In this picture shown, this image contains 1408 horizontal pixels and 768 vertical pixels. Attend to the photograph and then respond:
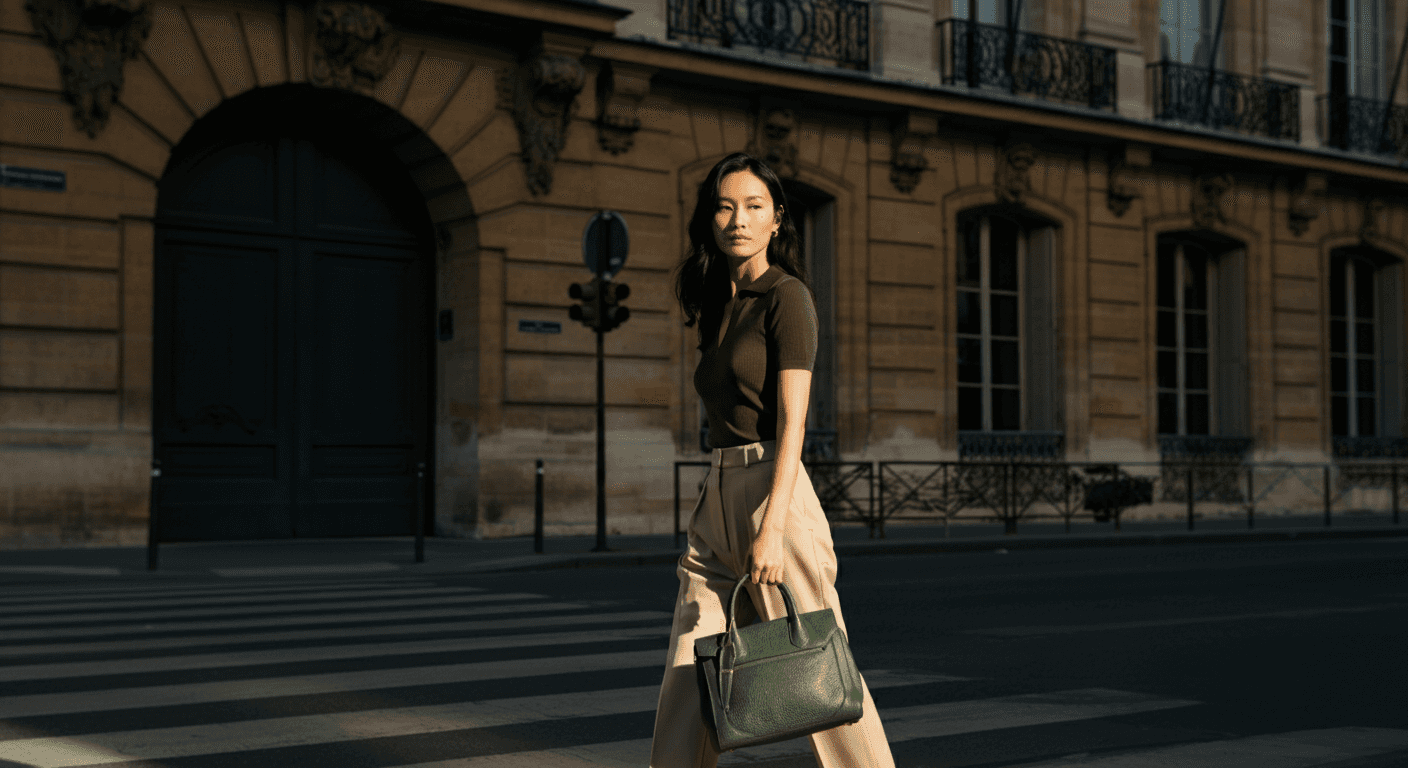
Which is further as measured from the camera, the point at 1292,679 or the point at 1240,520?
the point at 1240,520

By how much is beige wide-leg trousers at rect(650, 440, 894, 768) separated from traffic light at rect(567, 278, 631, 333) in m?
10.6

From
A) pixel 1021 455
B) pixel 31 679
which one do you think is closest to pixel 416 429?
pixel 1021 455

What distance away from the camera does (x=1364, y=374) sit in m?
25.4

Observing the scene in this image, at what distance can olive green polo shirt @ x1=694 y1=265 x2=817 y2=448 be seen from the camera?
3.53m

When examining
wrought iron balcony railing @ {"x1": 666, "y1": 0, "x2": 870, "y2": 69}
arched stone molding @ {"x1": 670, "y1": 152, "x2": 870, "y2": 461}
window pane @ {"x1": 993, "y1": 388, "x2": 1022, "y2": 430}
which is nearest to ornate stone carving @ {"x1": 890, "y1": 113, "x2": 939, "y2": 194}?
arched stone molding @ {"x1": 670, "y1": 152, "x2": 870, "y2": 461}

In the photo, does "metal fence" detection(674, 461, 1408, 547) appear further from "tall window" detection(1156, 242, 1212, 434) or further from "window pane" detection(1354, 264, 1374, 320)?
"window pane" detection(1354, 264, 1374, 320)

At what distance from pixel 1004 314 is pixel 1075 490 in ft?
9.22

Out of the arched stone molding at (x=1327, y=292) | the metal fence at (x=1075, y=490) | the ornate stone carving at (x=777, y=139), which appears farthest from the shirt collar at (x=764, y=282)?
the arched stone molding at (x=1327, y=292)

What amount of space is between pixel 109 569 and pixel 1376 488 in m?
19.8

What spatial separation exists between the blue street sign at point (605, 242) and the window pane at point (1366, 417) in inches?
604

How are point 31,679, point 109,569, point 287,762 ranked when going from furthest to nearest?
point 109,569, point 31,679, point 287,762

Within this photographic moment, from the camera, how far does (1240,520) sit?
70.1 ft

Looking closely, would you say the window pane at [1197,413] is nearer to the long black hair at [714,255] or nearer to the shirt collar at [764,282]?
the long black hair at [714,255]

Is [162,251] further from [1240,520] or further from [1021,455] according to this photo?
[1240,520]
